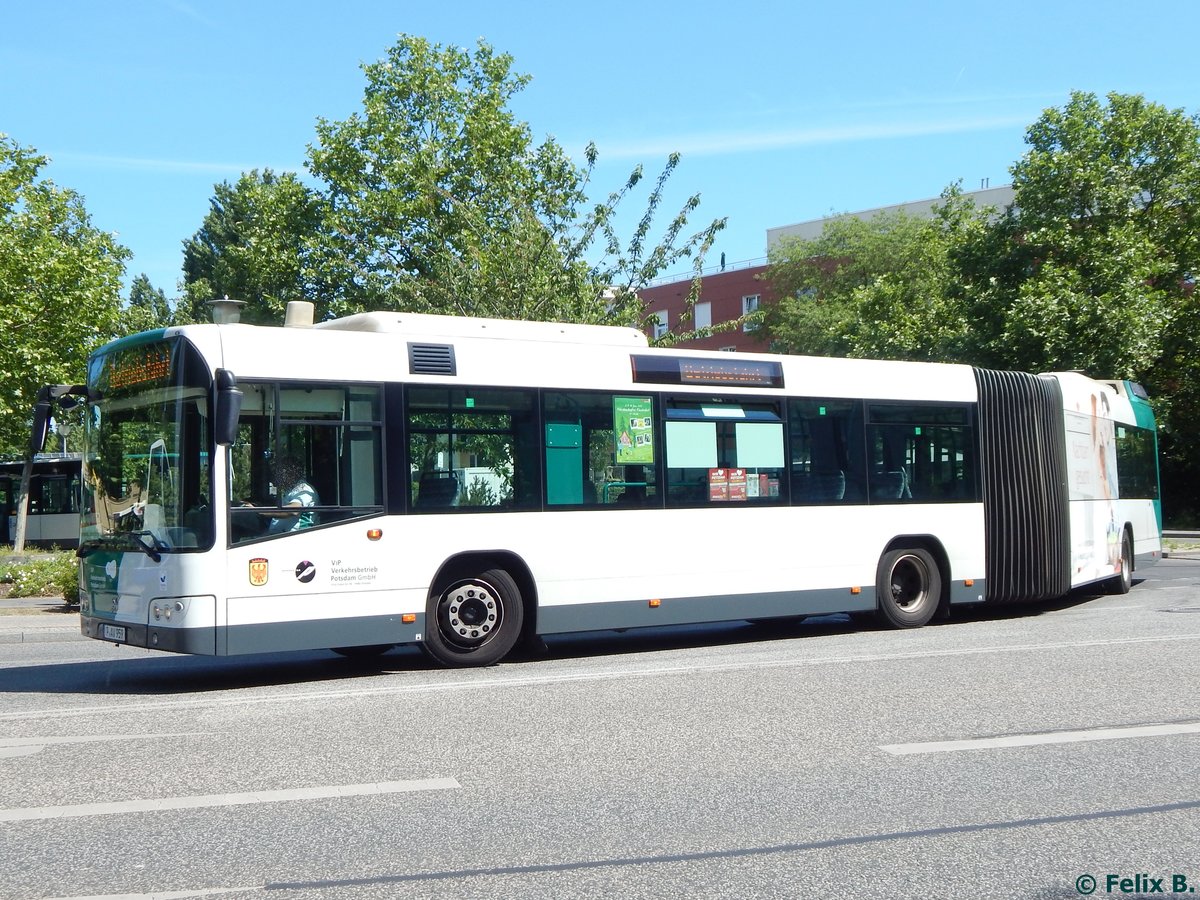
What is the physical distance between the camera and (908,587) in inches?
567

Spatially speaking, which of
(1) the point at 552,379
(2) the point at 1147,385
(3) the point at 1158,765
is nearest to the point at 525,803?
(3) the point at 1158,765

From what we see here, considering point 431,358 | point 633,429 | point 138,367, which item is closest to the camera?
point 138,367

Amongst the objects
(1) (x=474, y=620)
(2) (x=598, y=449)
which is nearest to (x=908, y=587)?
(2) (x=598, y=449)

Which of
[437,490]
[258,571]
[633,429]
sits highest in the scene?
[633,429]

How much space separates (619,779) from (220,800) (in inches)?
74.5

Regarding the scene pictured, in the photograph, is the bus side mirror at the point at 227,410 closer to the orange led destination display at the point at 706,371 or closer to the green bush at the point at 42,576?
the orange led destination display at the point at 706,371

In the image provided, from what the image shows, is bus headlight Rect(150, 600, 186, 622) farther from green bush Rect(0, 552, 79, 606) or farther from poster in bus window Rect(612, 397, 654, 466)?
green bush Rect(0, 552, 79, 606)

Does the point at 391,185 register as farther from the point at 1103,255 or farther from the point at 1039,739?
the point at 1039,739

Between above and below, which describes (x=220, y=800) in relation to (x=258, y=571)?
below

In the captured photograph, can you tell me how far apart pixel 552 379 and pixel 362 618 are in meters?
2.84

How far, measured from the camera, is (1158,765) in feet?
21.4

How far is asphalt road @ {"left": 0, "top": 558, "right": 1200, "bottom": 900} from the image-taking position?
475 cm

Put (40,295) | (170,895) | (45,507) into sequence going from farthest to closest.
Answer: (45,507) < (40,295) < (170,895)

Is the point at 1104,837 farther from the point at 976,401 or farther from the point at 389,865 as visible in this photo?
the point at 976,401
